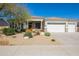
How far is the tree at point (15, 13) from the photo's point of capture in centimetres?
1652

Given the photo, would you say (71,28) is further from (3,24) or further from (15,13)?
(3,24)

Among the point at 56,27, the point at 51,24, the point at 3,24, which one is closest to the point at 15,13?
the point at 3,24

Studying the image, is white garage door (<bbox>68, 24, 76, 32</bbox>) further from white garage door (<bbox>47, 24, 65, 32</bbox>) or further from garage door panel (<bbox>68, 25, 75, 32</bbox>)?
white garage door (<bbox>47, 24, 65, 32</bbox>)

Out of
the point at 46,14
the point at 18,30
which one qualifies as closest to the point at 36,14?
the point at 46,14

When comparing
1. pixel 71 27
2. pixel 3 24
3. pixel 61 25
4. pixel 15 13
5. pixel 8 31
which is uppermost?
pixel 15 13

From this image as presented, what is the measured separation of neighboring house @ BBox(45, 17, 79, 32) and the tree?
183 centimetres

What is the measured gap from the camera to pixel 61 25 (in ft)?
60.3

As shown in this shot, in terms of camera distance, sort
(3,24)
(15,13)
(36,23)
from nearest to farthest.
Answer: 1. (3,24)
2. (36,23)
3. (15,13)

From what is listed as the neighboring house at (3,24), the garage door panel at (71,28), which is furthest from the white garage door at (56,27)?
the neighboring house at (3,24)

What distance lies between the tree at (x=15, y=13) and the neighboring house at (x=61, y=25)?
183cm

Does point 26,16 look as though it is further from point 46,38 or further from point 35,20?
point 46,38

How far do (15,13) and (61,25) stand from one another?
3816mm

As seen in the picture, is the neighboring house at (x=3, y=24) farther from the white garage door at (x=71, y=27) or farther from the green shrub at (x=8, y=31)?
the white garage door at (x=71, y=27)

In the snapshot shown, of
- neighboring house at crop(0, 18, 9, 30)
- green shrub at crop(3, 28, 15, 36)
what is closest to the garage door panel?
green shrub at crop(3, 28, 15, 36)
